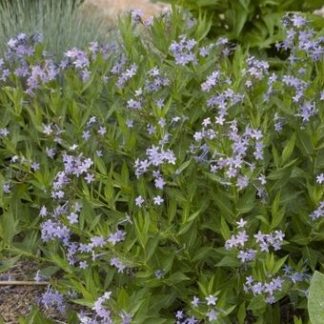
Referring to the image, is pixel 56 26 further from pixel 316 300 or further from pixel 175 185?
pixel 316 300

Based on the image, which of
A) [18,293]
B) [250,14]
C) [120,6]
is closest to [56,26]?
[250,14]

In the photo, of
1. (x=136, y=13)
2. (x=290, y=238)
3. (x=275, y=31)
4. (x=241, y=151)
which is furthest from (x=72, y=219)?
(x=275, y=31)

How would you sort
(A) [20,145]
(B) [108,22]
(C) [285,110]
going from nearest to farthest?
(C) [285,110], (A) [20,145], (B) [108,22]

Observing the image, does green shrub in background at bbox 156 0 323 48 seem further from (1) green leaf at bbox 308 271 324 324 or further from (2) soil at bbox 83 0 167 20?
(1) green leaf at bbox 308 271 324 324

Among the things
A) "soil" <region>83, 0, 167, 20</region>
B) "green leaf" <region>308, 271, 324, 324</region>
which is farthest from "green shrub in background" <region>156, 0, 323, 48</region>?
"green leaf" <region>308, 271, 324, 324</region>

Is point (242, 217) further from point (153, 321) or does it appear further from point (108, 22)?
point (108, 22)

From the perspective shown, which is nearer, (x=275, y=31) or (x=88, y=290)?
(x=88, y=290)

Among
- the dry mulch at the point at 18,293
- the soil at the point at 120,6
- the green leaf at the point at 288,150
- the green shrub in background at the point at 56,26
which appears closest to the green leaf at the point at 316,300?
the green leaf at the point at 288,150
